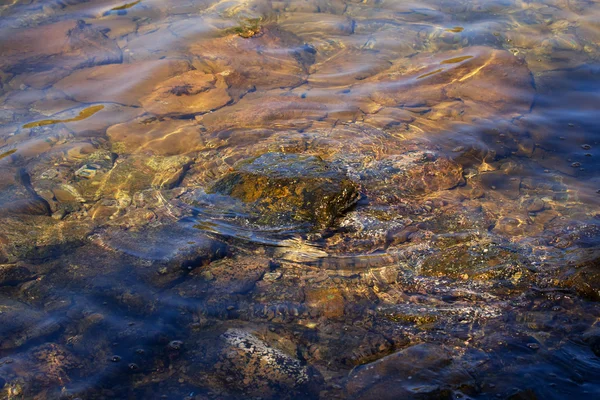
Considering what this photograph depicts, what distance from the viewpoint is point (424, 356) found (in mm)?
2998

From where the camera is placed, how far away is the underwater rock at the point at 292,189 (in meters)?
4.19

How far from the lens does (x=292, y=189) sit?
427 cm

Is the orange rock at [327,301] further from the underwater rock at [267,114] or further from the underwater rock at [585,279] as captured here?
the underwater rock at [267,114]

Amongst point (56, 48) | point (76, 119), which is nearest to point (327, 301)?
point (76, 119)

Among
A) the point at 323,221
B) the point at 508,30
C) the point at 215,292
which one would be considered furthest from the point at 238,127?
the point at 508,30

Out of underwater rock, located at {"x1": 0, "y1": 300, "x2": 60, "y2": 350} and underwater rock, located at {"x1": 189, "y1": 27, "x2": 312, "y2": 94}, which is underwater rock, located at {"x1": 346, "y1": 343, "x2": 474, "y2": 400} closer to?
underwater rock, located at {"x1": 0, "y1": 300, "x2": 60, "y2": 350}

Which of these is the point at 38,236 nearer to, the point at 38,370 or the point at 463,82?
the point at 38,370

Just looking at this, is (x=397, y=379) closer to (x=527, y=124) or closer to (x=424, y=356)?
(x=424, y=356)

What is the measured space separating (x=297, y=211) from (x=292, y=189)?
21 cm

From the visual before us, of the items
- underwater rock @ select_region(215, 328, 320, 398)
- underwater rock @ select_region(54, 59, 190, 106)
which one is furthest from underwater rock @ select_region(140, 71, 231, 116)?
underwater rock @ select_region(215, 328, 320, 398)

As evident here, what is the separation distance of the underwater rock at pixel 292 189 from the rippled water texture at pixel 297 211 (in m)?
0.02

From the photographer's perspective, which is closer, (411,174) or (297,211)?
(297,211)

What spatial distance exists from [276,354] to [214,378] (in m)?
0.42

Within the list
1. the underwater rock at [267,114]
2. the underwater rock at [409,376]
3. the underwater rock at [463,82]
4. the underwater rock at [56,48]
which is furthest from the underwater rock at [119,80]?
the underwater rock at [409,376]
